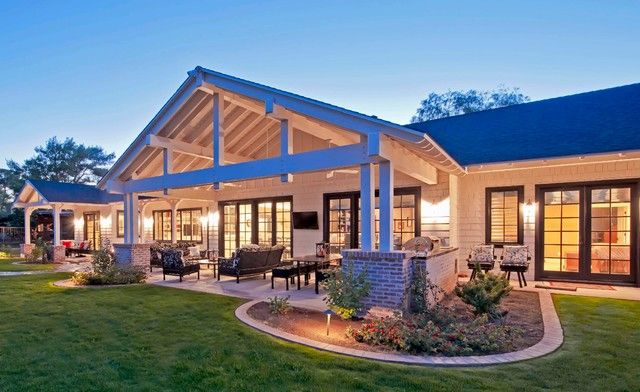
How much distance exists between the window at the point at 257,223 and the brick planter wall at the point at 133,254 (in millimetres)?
3390

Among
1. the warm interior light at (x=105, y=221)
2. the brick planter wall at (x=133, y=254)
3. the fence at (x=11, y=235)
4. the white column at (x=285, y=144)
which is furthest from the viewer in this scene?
the fence at (x=11, y=235)

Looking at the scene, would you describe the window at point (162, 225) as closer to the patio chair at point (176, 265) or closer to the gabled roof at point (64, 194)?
the gabled roof at point (64, 194)

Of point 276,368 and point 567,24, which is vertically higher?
point 567,24

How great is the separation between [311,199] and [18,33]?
44.9ft

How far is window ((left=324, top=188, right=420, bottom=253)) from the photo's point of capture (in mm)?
10453

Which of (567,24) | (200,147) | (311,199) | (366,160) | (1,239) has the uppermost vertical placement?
(567,24)

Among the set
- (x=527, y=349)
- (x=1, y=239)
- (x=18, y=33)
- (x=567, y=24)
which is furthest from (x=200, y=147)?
(x=1, y=239)

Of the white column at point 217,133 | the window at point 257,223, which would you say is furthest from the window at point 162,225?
the white column at point 217,133

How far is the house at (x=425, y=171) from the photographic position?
22.6ft

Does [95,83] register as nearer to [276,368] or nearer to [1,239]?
[1,239]

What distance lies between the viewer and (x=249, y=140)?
1172cm

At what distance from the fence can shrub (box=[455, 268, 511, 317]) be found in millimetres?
33453

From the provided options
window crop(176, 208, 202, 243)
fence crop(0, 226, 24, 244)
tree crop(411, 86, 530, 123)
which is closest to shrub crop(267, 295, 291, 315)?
window crop(176, 208, 202, 243)

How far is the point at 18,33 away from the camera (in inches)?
587
